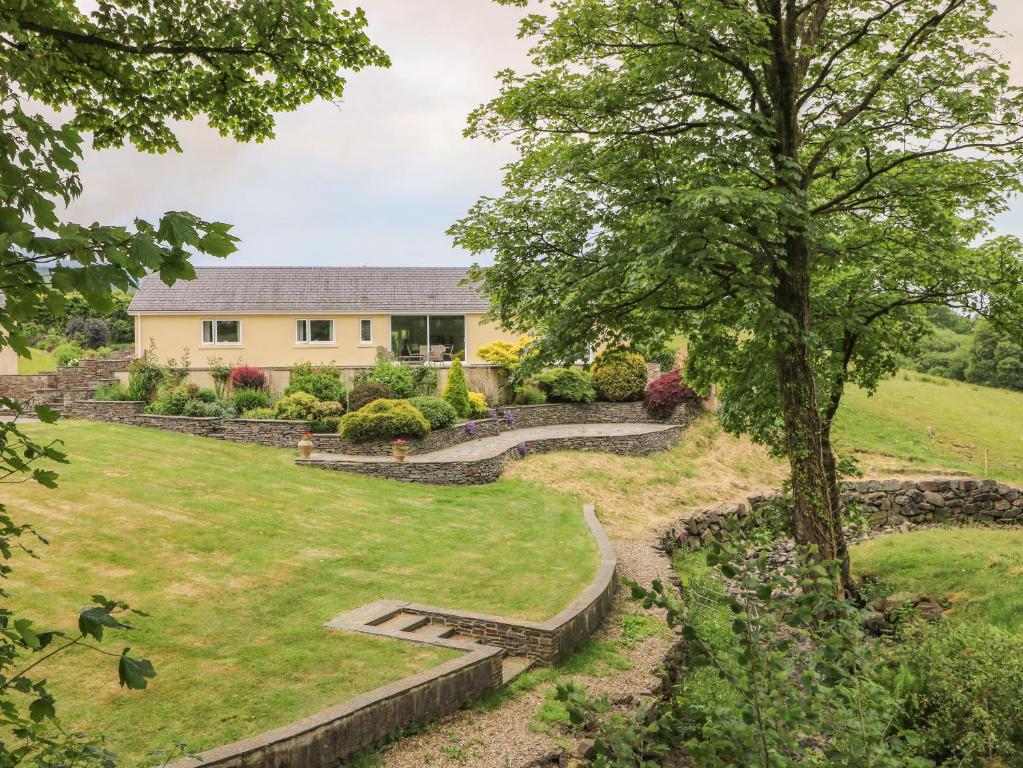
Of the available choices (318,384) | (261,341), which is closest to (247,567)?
(318,384)

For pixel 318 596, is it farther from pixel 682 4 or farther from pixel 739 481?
pixel 739 481

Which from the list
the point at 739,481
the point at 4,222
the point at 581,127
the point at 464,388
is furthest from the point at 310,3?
the point at 739,481

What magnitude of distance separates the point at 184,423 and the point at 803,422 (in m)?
17.7

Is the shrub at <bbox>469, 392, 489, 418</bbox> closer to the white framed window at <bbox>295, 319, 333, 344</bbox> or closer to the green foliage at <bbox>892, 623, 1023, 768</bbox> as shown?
the white framed window at <bbox>295, 319, 333, 344</bbox>

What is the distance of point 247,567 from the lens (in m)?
11.2

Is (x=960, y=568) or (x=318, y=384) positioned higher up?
(x=318, y=384)

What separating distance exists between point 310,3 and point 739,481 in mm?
21032

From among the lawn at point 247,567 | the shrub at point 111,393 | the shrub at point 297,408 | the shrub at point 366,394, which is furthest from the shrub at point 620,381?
the shrub at point 111,393

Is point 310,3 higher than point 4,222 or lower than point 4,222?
higher

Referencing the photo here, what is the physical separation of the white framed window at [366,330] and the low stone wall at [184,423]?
38.2ft

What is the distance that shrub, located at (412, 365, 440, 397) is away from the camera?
24.8m

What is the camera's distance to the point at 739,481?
80.7ft

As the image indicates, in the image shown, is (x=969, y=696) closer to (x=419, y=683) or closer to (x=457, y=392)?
(x=419, y=683)

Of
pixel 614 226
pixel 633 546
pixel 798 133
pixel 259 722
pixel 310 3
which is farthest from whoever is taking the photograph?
pixel 633 546
